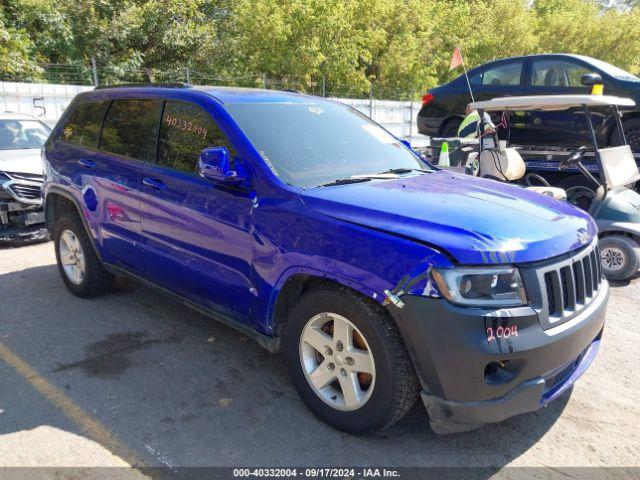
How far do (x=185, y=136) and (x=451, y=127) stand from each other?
7.07 meters

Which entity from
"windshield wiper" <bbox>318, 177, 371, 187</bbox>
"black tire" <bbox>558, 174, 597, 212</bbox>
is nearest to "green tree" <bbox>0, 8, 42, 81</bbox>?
"black tire" <bbox>558, 174, 597, 212</bbox>

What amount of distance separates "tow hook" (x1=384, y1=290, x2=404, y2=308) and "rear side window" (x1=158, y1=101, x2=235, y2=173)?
1.51 metres

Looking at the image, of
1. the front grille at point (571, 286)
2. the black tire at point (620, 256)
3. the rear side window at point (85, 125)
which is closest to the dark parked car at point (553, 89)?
the black tire at point (620, 256)

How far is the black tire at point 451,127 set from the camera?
32.2 feet

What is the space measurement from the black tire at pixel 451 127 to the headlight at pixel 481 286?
7.73 meters

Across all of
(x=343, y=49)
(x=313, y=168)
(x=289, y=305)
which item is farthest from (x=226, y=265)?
(x=343, y=49)

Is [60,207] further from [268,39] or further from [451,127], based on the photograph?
[268,39]

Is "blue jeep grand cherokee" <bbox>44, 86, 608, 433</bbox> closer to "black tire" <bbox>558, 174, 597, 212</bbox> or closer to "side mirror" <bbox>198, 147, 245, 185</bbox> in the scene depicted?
"side mirror" <bbox>198, 147, 245, 185</bbox>

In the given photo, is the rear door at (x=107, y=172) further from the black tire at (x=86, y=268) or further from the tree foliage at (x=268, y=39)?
the tree foliage at (x=268, y=39)

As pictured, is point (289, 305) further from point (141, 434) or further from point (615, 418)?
point (615, 418)

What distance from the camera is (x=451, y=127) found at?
32.5ft

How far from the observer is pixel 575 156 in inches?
234

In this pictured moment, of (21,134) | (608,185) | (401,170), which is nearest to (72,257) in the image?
(401,170)

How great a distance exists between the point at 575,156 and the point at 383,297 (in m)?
4.37
